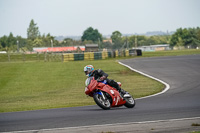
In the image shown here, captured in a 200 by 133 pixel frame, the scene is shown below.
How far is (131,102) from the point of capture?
543 inches

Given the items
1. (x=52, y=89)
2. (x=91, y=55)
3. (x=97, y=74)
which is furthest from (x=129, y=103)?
(x=91, y=55)

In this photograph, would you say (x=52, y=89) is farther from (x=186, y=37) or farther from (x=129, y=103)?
(x=186, y=37)

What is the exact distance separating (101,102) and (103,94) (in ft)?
0.89

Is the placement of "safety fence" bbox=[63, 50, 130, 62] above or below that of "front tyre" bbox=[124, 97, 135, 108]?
below

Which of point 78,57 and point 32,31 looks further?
point 32,31

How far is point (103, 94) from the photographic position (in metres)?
13.0

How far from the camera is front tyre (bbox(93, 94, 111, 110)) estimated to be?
12922 mm

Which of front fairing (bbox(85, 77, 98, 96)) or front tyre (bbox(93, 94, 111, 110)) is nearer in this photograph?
front fairing (bbox(85, 77, 98, 96))

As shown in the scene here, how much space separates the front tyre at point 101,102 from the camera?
1292 cm

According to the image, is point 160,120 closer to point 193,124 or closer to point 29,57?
point 193,124

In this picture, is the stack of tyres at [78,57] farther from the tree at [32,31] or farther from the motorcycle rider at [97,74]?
the tree at [32,31]

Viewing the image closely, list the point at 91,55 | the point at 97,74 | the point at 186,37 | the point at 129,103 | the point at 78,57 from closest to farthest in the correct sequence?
the point at 97,74, the point at 129,103, the point at 78,57, the point at 91,55, the point at 186,37

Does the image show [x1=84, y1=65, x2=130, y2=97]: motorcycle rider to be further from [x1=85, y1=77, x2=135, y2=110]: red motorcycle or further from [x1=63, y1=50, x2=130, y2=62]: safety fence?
[x1=63, y1=50, x2=130, y2=62]: safety fence

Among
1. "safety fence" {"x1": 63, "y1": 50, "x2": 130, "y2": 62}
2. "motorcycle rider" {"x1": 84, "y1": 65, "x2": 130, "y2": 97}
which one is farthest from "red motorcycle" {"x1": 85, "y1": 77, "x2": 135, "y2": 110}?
"safety fence" {"x1": 63, "y1": 50, "x2": 130, "y2": 62}
